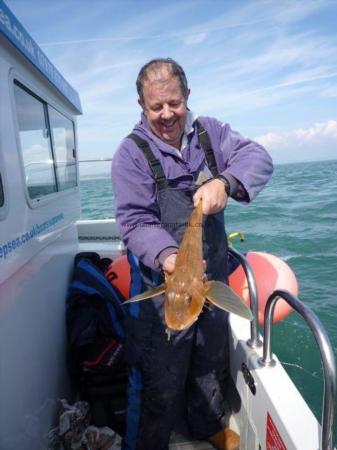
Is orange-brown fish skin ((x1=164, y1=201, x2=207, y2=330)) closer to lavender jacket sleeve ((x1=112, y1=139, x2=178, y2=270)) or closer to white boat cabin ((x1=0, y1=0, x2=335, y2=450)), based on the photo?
lavender jacket sleeve ((x1=112, y1=139, x2=178, y2=270))

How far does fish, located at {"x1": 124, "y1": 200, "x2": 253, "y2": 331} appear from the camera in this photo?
1862mm

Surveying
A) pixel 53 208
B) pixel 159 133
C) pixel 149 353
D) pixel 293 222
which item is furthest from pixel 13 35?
pixel 293 222

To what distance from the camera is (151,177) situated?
2.57 m

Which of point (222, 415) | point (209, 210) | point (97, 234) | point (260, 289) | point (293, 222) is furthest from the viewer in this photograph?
point (293, 222)

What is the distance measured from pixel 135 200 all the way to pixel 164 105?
2.27ft

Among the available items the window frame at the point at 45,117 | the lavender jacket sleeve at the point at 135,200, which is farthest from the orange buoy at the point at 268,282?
the window frame at the point at 45,117

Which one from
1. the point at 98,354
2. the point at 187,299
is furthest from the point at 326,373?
the point at 98,354

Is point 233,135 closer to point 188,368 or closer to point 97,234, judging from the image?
point 188,368

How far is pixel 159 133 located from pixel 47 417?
2369 millimetres

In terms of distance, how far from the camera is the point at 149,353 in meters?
2.76

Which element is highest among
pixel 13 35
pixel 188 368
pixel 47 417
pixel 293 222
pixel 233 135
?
pixel 13 35

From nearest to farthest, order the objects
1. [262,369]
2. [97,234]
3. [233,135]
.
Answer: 1. [262,369]
2. [233,135]
3. [97,234]

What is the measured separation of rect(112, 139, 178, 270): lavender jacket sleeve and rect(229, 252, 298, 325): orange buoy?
1.58 metres

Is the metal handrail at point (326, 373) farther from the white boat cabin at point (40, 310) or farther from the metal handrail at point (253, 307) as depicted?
the metal handrail at point (253, 307)
